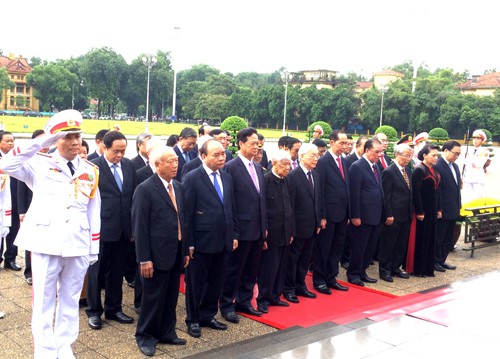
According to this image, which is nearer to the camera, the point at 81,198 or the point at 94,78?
the point at 81,198

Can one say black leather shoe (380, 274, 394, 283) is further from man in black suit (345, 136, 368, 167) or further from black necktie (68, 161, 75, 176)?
black necktie (68, 161, 75, 176)

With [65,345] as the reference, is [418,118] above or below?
above

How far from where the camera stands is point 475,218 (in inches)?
322

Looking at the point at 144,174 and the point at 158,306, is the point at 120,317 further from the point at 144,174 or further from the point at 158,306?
the point at 144,174

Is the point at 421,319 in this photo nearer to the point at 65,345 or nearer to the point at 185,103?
the point at 65,345

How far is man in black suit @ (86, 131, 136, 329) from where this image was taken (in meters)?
4.64

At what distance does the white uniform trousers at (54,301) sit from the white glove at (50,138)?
76 cm

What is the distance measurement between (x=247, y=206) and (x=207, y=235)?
620mm

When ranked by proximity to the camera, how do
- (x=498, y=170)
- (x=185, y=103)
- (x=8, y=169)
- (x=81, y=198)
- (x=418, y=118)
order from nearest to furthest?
(x=8, y=169) < (x=81, y=198) < (x=498, y=170) < (x=418, y=118) < (x=185, y=103)

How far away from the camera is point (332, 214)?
246 inches

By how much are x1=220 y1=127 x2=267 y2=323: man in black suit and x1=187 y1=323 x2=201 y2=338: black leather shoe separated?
479 millimetres

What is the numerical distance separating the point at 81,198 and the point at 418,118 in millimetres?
51459

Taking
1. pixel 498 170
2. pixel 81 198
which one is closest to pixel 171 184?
pixel 81 198

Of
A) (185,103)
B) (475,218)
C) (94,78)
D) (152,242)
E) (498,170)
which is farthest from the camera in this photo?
(94,78)
